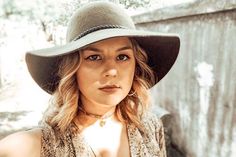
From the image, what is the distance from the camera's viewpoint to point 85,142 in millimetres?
1649

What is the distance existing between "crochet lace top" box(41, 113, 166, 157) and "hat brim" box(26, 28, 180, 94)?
283 millimetres

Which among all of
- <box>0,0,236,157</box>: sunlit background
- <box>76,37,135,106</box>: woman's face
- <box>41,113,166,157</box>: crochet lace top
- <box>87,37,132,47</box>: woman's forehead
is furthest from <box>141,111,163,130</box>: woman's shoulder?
<box>0,0,236,157</box>: sunlit background

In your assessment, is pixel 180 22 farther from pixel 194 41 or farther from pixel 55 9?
pixel 55 9

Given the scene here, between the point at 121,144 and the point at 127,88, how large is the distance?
0.35 metres

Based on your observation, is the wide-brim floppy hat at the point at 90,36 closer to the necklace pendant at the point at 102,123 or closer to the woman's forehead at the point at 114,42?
the woman's forehead at the point at 114,42

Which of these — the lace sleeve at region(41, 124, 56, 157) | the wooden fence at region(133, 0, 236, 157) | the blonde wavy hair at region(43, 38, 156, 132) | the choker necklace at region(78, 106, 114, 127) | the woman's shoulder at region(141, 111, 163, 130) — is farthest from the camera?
the wooden fence at region(133, 0, 236, 157)

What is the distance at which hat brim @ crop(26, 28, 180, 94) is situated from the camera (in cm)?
145

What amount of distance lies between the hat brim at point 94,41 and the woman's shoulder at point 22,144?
13.0 inches

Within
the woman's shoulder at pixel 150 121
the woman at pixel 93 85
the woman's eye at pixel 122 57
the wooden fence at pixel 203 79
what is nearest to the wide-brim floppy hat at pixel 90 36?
the woman at pixel 93 85

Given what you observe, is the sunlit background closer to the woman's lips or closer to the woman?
the woman

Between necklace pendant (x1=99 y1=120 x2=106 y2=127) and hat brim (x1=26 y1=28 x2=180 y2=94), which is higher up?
hat brim (x1=26 y1=28 x2=180 y2=94)

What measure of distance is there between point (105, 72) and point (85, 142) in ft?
1.20

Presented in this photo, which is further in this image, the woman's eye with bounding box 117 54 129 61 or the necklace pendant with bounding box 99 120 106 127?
the necklace pendant with bounding box 99 120 106 127

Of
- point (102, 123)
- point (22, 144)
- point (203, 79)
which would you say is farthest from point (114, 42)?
point (203, 79)
